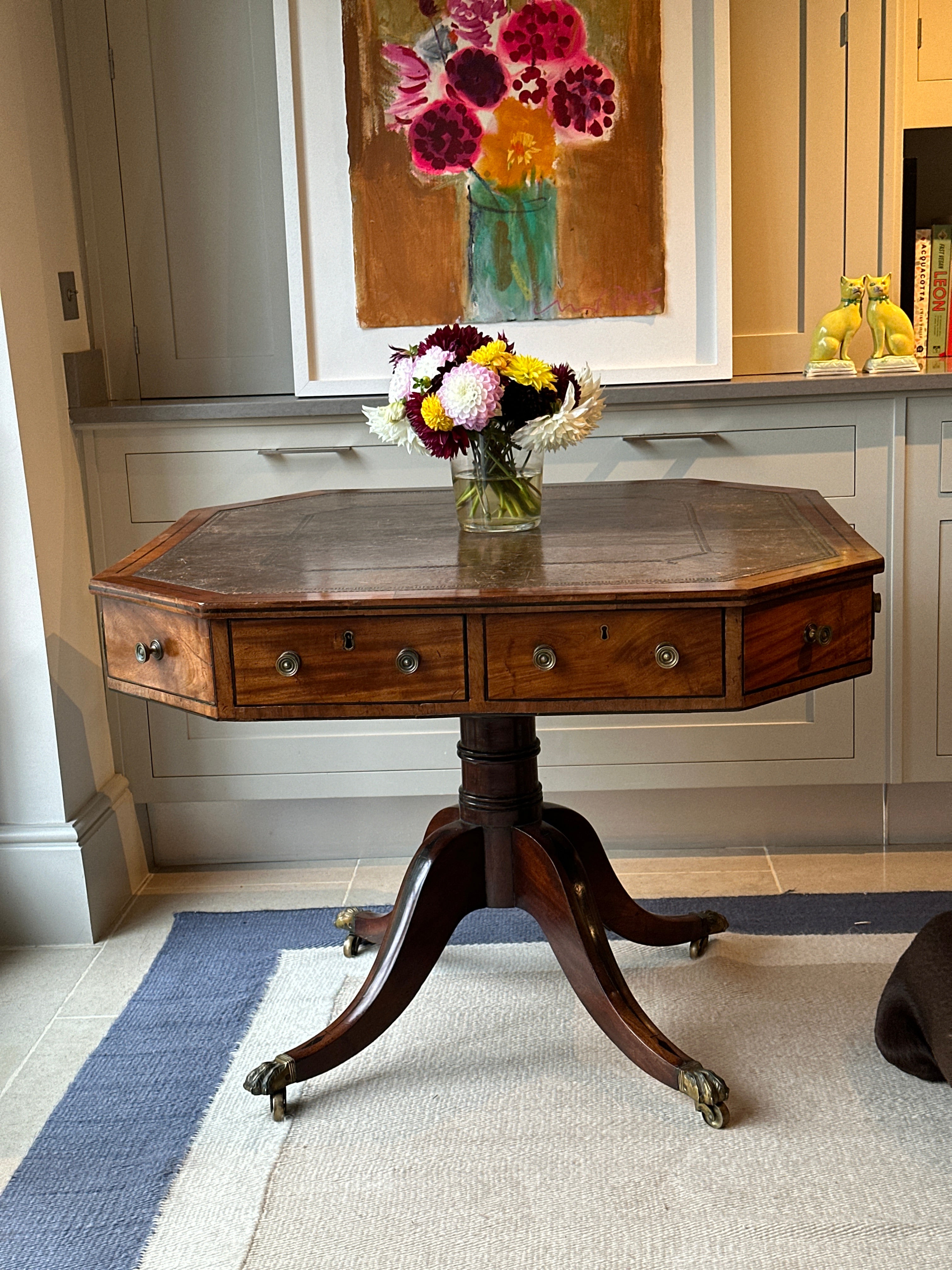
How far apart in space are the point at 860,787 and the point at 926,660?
1.08ft

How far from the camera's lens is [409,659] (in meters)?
1.63

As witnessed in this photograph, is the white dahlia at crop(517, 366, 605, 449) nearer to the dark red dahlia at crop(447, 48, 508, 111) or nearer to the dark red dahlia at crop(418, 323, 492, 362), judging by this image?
the dark red dahlia at crop(418, 323, 492, 362)

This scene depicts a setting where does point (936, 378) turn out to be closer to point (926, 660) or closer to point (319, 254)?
point (926, 660)

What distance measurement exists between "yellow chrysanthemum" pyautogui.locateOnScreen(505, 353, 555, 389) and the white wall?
1086 millimetres

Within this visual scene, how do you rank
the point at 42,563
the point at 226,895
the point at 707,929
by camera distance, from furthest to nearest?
the point at 226,895, the point at 42,563, the point at 707,929

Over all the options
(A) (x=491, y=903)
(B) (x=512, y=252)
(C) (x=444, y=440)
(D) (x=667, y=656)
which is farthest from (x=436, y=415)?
(B) (x=512, y=252)

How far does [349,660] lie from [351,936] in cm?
96

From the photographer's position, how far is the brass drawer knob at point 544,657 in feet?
5.28

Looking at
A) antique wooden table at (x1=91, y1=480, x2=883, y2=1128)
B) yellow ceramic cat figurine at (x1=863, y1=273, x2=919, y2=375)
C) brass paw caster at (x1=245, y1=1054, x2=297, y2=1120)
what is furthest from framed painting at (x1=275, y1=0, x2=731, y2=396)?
brass paw caster at (x1=245, y1=1054, x2=297, y2=1120)

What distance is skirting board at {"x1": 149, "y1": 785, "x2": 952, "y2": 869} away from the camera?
9.41 ft

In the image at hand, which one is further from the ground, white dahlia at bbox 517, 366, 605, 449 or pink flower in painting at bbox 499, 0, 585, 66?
pink flower in painting at bbox 499, 0, 585, 66

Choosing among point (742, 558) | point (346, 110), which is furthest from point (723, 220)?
point (742, 558)

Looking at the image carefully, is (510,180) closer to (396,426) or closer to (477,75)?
(477,75)

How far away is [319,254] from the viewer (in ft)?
8.77
